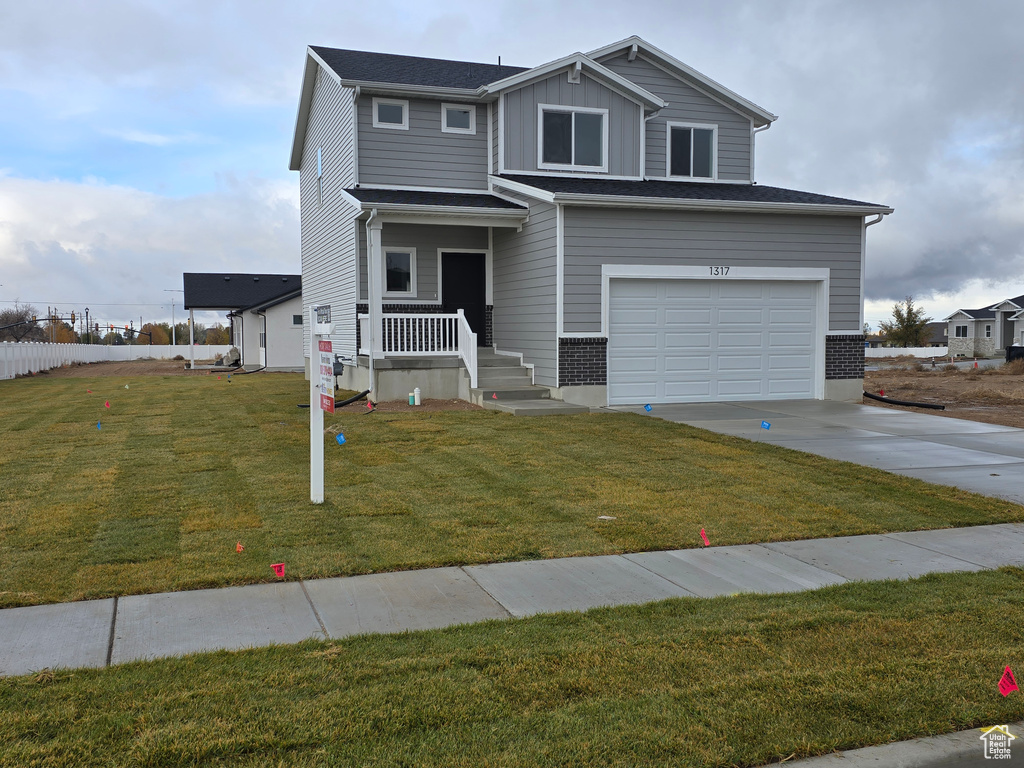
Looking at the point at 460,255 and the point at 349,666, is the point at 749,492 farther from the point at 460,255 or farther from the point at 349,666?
the point at 460,255

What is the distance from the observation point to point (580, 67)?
1881 centimetres

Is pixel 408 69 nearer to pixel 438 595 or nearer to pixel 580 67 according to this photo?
pixel 580 67

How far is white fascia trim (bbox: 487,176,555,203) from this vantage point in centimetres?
1565

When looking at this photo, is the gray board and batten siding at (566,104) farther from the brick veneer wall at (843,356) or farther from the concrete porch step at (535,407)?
the concrete porch step at (535,407)

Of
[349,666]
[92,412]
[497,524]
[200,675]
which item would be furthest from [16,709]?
[92,412]

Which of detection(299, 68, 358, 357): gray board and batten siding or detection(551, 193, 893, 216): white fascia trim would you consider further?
detection(299, 68, 358, 357): gray board and batten siding

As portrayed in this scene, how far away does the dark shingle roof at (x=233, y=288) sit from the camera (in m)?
39.2

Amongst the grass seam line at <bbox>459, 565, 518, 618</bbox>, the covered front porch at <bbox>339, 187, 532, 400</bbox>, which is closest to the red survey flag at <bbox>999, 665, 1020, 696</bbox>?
the grass seam line at <bbox>459, 565, 518, 618</bbox>

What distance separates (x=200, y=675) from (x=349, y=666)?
0.70 m

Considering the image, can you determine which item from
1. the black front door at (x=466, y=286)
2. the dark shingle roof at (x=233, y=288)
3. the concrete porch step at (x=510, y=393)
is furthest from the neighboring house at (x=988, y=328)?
the concrete porch step at (x=510, y=393)

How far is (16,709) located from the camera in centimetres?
358

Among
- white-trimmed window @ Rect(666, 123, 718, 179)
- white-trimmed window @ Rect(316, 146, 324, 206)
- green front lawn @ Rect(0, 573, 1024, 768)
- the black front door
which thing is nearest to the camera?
green front lawn @ Rect(0, 573, 1024, 768)

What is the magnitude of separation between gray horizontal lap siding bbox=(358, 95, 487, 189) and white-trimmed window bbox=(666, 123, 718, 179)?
467 cm

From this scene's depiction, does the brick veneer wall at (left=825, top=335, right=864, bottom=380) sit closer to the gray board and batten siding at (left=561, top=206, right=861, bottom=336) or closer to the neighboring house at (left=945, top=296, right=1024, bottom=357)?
the gray board and batten siding at (left=561, top=206, right=861, bottom=336)
